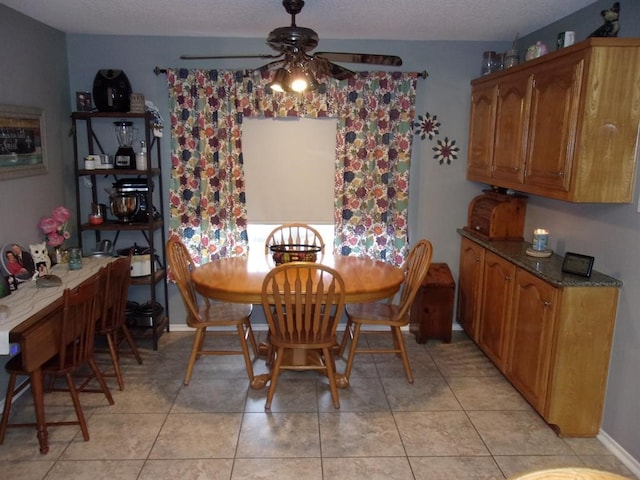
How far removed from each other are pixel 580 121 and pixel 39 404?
308cm

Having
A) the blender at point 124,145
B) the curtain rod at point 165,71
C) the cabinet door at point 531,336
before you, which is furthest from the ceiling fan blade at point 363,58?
the blender at point 124,145

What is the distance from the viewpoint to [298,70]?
8.66 feet

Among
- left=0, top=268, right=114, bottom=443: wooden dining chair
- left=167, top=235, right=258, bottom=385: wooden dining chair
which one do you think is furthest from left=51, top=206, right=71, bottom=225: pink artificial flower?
left=0, top=268, right=114, bottom=443: wooden dining chair

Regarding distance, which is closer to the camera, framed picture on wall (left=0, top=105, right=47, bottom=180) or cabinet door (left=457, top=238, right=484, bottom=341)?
framed picture on wall (left=0, top=105, right=47, bottom=180)

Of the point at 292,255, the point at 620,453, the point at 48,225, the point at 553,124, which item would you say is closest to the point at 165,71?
the point at 48,225

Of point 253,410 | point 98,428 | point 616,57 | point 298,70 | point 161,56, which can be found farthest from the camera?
Result: point 161,56

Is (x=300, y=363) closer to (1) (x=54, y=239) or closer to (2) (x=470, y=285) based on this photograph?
(2) (x=470, y=285)

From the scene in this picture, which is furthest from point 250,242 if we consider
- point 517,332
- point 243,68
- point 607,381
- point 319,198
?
point 607,381

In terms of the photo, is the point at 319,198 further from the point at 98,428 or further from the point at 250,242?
the point at 98,428

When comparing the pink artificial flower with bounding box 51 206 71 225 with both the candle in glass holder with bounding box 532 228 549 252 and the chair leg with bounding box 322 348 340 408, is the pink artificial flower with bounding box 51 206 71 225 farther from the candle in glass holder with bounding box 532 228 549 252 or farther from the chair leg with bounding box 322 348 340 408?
the candle in glass holder with bounding box 532 228 549 252

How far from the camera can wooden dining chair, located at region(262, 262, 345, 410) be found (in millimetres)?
2768

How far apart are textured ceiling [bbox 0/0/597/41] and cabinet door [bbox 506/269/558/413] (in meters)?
1.62

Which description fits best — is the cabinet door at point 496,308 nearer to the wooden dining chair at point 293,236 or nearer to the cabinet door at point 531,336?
the cabinet door at point 531,336

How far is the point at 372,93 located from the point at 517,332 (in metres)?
2.08
